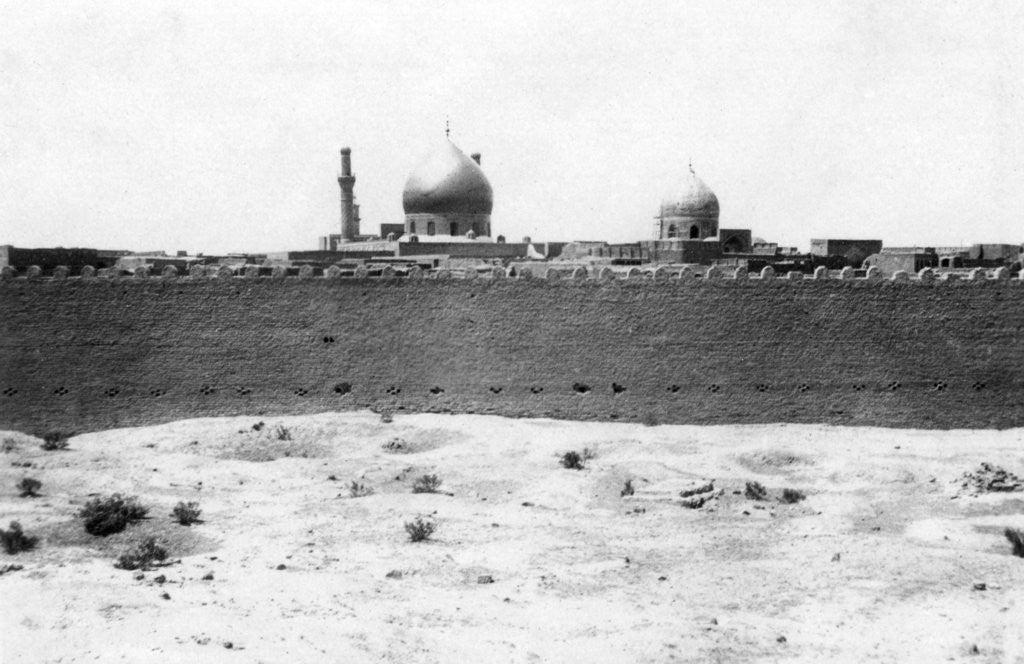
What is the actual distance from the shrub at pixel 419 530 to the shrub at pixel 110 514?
3555 mm

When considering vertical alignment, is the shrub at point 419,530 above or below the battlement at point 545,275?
below

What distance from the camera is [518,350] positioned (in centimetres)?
1864

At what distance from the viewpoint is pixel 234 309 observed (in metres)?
18.8

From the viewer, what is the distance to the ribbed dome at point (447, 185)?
3862 centimetres

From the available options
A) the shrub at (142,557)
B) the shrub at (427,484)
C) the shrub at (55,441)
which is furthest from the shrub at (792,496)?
the shrub at (55,441)

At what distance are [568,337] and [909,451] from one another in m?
6.50

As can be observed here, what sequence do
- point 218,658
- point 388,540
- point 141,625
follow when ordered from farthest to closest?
point 388,540
point 141,625
point 218,658

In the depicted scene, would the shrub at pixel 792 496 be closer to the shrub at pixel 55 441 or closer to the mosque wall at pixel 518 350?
the mosque wall at pixel 518 350

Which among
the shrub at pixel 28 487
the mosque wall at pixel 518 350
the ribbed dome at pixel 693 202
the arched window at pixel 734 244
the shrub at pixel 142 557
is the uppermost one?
the ribbed dome at pixel 693 202

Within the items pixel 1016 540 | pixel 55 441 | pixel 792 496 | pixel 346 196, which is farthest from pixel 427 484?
pixel 346 196

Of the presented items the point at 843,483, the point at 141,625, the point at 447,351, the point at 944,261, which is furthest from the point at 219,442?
the point at 944,261

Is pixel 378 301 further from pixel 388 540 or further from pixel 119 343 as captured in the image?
pixel 388 540

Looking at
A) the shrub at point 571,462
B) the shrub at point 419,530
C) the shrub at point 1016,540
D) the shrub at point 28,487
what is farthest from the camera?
the shrub at point 571,462

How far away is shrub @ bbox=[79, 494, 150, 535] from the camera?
1187cm
